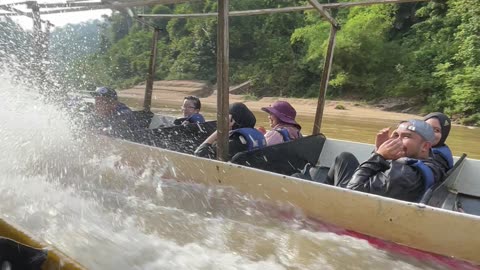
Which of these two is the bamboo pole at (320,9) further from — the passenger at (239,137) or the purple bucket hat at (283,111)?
the passenger at (239,137)

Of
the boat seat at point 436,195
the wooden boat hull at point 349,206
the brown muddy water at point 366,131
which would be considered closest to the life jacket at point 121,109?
the wooden boat hull at point 349,206

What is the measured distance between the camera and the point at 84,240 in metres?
3.41

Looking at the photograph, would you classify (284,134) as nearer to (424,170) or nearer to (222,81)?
(222,81)

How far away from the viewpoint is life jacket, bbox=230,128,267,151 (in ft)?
15.0

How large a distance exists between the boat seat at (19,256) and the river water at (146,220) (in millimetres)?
698

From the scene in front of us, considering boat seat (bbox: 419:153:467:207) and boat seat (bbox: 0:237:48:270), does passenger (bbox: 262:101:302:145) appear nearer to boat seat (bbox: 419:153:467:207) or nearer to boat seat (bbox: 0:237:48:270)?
boat seat (bbox: 419:153:467:207)

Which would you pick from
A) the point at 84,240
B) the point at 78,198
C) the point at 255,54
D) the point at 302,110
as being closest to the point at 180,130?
the point at 78,198

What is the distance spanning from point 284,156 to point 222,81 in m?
0.98

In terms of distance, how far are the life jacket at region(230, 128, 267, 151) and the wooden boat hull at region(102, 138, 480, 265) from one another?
0.50 metres

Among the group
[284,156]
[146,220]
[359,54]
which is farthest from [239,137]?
[359,54]

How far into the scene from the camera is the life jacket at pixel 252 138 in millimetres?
4582

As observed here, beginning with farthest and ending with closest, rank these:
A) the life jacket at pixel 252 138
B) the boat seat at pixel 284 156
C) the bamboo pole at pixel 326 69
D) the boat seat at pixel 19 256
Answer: the bamboo pole at pixel 326 69
the life jacket at pixel 252 138
the boat seat at pixel 284 156
the boat seat at pixel 19 256

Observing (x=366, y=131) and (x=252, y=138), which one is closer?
(x=252, y=138)

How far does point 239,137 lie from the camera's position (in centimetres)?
464
